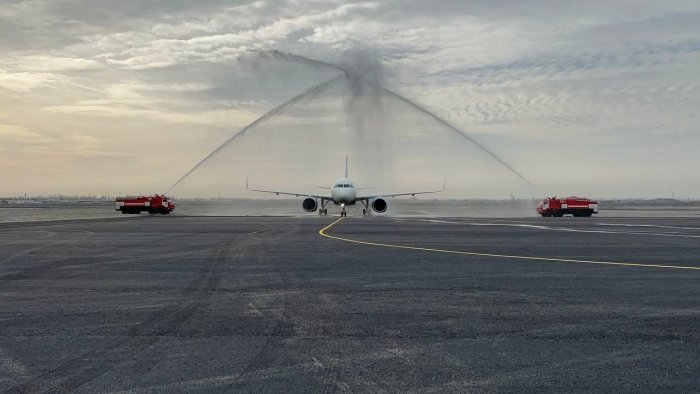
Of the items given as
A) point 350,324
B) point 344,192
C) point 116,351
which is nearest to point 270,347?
point 350,324

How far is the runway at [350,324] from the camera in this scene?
6.47 metres

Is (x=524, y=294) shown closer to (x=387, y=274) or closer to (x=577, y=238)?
(x=387, y=274)

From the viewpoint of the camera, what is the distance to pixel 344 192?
6144cm

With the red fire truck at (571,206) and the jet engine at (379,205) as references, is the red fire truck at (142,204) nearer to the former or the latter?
the jet engine at (379,205)

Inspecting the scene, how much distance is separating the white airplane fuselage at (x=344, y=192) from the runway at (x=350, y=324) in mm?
42853

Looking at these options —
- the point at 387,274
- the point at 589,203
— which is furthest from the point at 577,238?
the point at 589,203

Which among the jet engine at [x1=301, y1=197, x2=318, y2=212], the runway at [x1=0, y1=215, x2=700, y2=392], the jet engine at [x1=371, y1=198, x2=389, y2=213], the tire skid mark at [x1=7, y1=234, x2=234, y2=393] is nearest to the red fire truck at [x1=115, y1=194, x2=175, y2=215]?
the jet engine at [x1=301, y1=197, x2=318, y2=212]

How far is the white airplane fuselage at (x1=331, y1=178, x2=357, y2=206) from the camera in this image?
202 ft

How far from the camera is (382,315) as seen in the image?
9.90 m

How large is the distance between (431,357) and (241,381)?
229 centimetres

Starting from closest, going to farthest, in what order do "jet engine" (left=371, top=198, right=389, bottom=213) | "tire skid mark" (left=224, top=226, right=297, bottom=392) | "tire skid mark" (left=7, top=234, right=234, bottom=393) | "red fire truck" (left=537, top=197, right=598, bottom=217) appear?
1. "tire skid mark" (left=7, top=234, right=234, bottom=393)
2. "tire skid mark" (left=224, top=226, right=297, bottom=392)
3. "red fire truck" (left=537, top=197, right=598, bottom=217)
4. "jet engine" (left=371, top=198, right=389, bottom=213)

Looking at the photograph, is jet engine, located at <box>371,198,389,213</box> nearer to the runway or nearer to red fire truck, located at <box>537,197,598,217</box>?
red fire truck, located at <box>537,197,598,217</box>

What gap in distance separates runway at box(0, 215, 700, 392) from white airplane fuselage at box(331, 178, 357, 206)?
42.9 meters

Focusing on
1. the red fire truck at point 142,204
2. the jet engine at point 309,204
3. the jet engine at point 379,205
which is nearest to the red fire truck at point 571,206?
the jet engine at point 379,205
